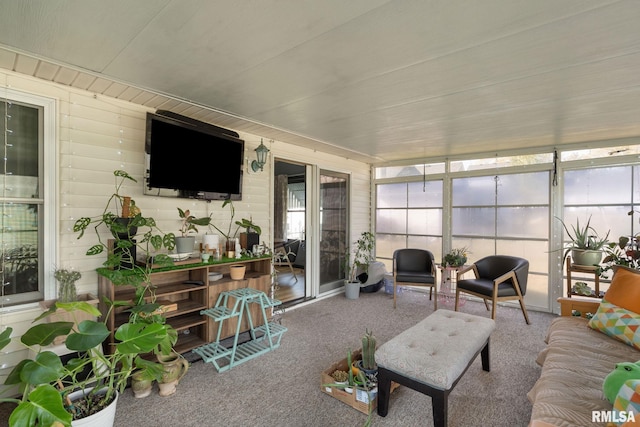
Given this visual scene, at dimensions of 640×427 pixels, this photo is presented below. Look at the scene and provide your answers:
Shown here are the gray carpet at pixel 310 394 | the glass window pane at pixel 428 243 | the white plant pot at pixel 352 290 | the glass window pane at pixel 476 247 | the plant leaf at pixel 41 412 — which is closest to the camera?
the plant leaf at pixel 41 412

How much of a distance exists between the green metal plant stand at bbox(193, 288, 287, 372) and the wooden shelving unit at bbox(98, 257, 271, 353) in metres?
0.10

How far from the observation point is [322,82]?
7.71ft

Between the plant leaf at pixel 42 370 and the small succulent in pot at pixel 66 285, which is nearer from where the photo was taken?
the plant leaf at pixel 42 370

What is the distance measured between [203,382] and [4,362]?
1408 mm

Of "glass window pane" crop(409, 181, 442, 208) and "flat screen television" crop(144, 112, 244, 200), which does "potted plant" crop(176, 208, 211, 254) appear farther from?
"glass window pane" crop(409, 181, 442, 208)

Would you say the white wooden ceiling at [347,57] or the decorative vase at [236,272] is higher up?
the white wooden ceiling at [347,57]

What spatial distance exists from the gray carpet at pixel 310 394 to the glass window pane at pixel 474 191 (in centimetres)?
208

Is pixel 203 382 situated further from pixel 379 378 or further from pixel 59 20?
pixel 59 20

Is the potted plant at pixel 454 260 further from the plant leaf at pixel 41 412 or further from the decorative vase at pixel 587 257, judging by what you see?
the plant leaf at pixel 41 412

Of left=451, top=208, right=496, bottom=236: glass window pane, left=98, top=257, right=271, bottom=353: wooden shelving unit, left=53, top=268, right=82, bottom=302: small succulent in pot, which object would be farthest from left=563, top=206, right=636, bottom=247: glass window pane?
left=53, top=268, right=82, bottom=302: small succulent in pot

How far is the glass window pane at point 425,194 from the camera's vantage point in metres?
5.29

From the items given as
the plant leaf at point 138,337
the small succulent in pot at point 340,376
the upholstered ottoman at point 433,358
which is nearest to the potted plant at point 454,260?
the upholstered ottoman at point 433,358

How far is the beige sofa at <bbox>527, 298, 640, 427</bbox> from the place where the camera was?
1.39 m

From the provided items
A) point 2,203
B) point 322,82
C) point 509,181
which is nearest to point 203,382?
point 2,203
